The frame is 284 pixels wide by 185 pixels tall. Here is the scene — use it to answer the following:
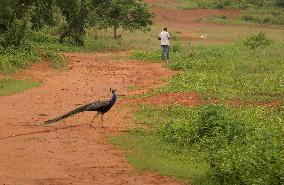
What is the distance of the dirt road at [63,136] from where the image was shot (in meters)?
9.90

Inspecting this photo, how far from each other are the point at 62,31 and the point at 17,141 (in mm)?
21805

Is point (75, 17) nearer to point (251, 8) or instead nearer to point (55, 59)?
point (55, 59)

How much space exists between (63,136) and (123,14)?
76.2ft

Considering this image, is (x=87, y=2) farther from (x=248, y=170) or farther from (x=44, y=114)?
(x=248, y=170)

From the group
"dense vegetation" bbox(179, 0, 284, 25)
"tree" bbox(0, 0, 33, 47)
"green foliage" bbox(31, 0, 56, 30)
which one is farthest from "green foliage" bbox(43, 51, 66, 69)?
"dense vegetation" bbox(179, 0, 284, 25)

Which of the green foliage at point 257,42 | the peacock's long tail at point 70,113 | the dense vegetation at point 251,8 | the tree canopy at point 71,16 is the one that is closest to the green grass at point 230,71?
the green foliage at point 257,42

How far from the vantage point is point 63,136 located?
12625 mm

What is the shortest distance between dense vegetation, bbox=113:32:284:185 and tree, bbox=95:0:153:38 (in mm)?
10098

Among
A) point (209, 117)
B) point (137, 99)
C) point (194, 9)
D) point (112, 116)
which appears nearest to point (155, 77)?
point (137, 99)

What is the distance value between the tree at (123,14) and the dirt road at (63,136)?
41.4 feet

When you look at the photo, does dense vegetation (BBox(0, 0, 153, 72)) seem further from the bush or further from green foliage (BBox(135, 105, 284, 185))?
the bush

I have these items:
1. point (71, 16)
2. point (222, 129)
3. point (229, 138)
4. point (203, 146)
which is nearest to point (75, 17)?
point (71, 16)

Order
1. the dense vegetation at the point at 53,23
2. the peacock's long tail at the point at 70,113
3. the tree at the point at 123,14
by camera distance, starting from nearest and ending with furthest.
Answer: the peacock's long tail at the point at 70,113
the dense vegetation at the point at 53,23
the tree at the point at 123,14

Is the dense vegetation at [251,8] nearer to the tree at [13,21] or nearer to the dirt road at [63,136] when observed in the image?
the tree at [13,21]
